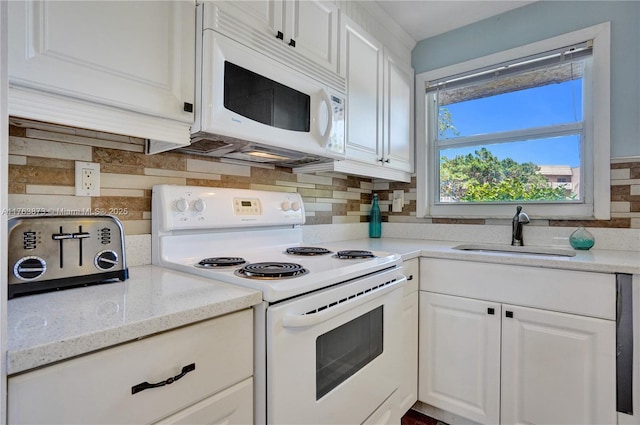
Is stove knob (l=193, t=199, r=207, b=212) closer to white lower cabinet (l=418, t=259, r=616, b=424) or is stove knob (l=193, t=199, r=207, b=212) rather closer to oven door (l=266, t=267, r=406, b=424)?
oven door (l=266, t=267, r=406, b=424)

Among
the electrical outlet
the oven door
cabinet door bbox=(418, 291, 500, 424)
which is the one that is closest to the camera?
the oven door

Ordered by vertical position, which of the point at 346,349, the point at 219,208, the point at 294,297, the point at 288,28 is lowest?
the point at 346,349

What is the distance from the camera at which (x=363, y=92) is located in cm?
189

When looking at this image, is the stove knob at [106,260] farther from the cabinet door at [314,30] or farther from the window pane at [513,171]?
the window pane at [513,171]

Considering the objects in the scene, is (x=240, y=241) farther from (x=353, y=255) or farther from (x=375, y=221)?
(x=375, y=221)

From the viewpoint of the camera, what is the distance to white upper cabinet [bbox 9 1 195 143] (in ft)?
2.58

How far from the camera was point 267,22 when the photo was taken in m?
1.30

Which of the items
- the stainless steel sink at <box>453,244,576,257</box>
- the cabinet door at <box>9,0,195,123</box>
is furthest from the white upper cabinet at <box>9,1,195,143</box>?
the stainless steel sink at <box>453,244,576,257</box>

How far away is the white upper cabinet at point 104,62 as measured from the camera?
79 cm

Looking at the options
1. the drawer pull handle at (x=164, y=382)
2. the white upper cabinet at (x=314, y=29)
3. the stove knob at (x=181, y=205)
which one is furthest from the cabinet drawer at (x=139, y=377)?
the white upper cabinet at (x=314, y=29)

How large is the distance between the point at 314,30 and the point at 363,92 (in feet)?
1.58

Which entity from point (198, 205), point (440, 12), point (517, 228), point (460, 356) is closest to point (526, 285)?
point (460, 356)

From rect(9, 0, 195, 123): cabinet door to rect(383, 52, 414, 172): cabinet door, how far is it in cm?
133

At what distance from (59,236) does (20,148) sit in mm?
339
